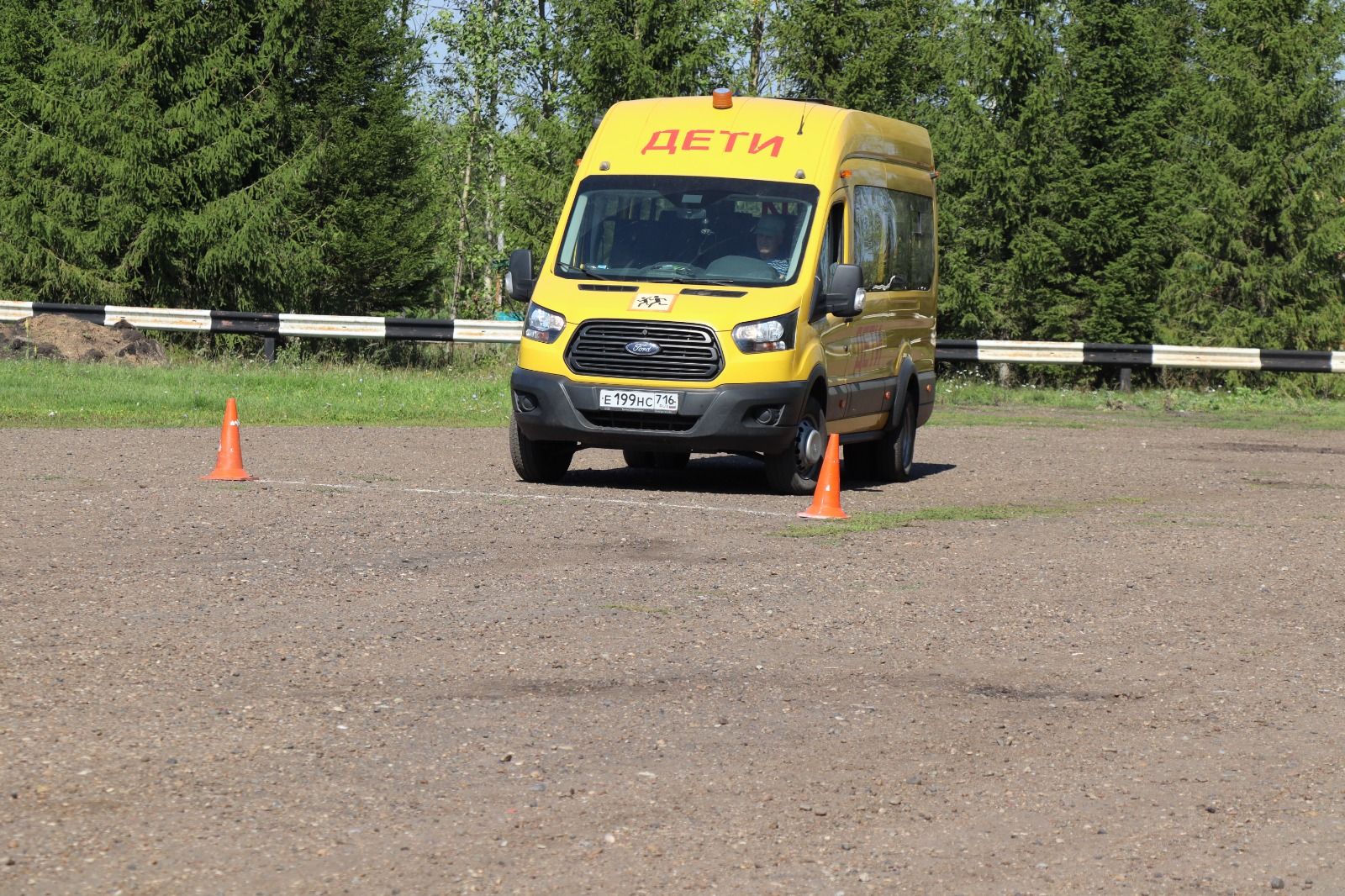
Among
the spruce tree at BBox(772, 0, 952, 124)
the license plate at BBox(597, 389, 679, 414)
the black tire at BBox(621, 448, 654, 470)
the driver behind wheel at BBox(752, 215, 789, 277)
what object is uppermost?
the spruce tree at BBox(772, 0, 952, 124)

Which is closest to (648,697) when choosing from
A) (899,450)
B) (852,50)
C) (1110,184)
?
(899,450)

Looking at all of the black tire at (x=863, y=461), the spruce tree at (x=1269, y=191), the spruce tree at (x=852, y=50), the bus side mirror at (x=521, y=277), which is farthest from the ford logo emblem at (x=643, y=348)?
the spruce tree at (x=852, y=50)

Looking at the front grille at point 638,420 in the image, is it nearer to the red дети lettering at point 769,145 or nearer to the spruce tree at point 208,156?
the red дети lettering at point 769,145

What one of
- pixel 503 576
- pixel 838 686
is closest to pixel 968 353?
pixel 503 576

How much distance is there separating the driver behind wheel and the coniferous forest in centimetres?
2341

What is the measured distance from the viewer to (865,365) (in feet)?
52.6

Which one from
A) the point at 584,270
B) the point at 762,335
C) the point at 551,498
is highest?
the point at 584,270

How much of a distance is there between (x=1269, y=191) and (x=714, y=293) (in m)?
30.5

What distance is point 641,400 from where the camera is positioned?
13914 millimetres

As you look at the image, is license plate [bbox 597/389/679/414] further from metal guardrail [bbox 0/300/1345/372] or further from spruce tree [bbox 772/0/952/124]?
spruce tree [bbox 772/0/952/124]

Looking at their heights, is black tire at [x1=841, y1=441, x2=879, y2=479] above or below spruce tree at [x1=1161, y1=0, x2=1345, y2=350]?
below

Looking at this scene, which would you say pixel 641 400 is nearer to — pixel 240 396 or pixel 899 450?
pixel 899 450

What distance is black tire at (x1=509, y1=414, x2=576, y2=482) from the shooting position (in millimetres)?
14711

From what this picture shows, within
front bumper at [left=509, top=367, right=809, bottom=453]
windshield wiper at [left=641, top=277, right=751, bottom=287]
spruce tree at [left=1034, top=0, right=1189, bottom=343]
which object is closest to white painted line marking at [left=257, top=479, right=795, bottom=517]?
front bumper at [left=509, top=367, right=809, bottom=453]
